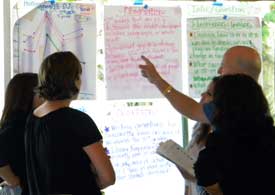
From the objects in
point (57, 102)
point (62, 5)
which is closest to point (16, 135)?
point (57, 102)

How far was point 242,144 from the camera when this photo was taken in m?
1.76

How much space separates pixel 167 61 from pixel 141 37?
23cm

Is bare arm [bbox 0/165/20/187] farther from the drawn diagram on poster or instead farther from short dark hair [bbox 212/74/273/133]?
short dark hair [bbox 212/74/273/133]

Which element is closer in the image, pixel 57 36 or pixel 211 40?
pixel 57 36

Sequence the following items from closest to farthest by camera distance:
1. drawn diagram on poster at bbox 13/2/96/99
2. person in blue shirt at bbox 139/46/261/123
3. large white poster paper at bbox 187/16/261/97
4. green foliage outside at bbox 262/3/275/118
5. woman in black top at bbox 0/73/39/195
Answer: woman in black top at bbox 0/73/39/195 → person in blue shirt at bbox 139/46/261/123 → drawn diagram on poster at bbox 13/2/96/99 → large white poster paper at bbox 187/16/261/97 → green foliage outside at bbox 262/3/275/118

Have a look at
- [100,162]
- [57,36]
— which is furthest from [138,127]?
[100,162]

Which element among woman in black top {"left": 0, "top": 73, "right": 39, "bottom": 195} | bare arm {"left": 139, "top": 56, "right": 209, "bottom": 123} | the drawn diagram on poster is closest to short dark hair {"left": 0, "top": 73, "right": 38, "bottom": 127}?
woman in black top {"left": 0, "top": 73, "right": 39, "bottom": 195}

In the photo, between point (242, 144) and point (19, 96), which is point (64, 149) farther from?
point (242, 144)

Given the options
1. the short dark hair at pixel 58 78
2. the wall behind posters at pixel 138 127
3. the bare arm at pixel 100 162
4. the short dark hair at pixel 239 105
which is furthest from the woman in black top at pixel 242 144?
the wall behind posters at pixel 138 127

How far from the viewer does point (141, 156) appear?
2.93 m

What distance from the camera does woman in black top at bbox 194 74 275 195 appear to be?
1762 mm

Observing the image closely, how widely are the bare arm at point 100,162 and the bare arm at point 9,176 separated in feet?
1.56

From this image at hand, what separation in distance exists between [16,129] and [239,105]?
1008 mm

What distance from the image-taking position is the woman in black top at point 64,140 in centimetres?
184
